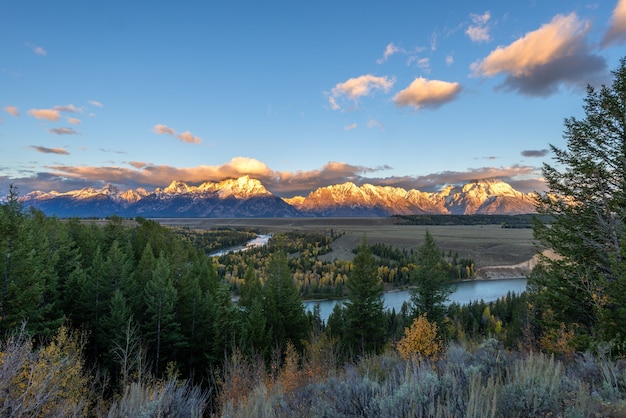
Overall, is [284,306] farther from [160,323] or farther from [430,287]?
[430,287]

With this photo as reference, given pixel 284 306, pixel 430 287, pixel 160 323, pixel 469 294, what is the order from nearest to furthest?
pixel 160 323, pixel 430 287, pixel 284 306, pixel 469 294

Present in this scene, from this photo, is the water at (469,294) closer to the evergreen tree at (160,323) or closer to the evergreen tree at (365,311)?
the evergreen tree at (365,311)

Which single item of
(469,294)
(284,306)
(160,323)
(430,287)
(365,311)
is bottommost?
(469,294)

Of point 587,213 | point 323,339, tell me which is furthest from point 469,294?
point 587,213

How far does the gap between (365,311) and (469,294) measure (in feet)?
313

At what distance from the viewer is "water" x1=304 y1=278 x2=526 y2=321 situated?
321 ft

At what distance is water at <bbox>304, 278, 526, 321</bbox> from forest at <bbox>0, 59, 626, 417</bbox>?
5035 cm

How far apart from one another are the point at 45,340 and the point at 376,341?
2983cm

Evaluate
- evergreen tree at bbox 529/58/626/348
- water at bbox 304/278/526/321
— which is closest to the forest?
evergreen tree at bbox 529/58/626/348

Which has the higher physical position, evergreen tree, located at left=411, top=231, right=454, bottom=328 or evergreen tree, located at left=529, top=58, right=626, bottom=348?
evergreen tree, located at left=529, top=58, right=626, bottom=348

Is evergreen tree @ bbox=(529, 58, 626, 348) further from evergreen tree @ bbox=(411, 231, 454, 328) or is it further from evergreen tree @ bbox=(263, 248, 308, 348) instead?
evergreen tree @ bbox=(263, 248, 308, 348)

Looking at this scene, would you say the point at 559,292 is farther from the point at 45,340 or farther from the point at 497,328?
the point at 497,328

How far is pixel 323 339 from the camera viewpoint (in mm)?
39750

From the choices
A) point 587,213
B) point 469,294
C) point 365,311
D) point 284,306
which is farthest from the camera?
point 469,294
